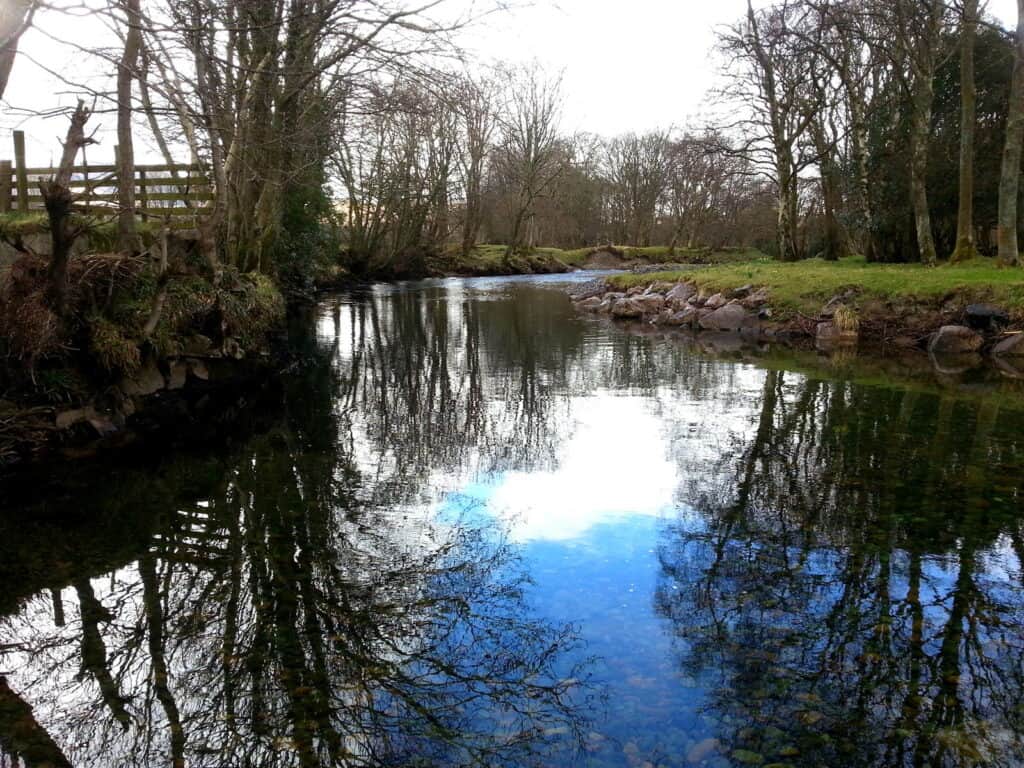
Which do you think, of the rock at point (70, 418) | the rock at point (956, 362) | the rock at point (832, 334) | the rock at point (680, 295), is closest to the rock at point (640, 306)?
the rock at point (680, 295)

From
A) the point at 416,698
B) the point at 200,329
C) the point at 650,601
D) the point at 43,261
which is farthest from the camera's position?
the point at 200,329

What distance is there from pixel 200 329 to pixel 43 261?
2.90m

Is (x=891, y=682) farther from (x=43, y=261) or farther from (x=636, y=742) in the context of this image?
(x=43, y=261)

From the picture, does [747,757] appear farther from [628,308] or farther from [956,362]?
[628,308]

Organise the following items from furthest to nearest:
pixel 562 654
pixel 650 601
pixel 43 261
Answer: pixel 43 261
pixel 650 601
pixel 562 654

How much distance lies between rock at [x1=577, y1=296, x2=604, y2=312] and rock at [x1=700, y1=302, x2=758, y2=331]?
5811 mm

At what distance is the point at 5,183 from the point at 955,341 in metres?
20.5

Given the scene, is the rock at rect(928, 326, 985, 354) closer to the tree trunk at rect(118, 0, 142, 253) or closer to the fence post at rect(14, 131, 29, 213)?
the tree trunk at rect(118, 0, 142, 253)

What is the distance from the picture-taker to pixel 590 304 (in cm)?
2552

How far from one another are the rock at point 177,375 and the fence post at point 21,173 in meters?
8.85

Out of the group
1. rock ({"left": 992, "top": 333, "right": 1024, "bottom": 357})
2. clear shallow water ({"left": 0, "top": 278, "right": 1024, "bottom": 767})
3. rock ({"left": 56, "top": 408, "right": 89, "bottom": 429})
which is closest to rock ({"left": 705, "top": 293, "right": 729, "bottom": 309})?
rock ({"left": 992, "top": 333, "right": 1024, "bottom": 357})

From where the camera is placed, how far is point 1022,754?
3.19m

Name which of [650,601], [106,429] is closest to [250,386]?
[106,429]

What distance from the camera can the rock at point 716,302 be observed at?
19.5 m
